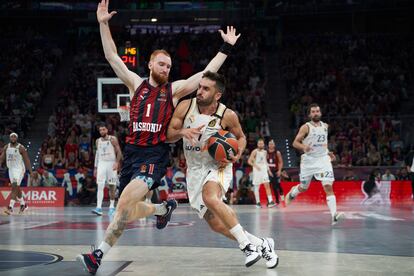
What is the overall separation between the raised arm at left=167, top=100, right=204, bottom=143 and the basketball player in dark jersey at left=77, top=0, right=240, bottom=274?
0.06 metres

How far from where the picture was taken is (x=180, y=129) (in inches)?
271

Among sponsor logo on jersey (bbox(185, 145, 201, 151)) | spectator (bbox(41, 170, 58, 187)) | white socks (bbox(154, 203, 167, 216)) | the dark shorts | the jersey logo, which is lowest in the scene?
spectator (bbox(41, 170, 58, 187))

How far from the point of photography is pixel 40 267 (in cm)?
672

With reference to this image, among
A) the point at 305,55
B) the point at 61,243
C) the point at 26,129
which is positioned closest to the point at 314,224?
the point at 61,243

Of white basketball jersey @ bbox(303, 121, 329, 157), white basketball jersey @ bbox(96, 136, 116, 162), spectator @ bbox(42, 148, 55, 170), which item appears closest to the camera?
white basketball jersey @ bbox(303, 121, 329, 157)

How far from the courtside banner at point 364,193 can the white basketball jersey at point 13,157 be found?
362 inches

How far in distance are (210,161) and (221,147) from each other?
1.23ft

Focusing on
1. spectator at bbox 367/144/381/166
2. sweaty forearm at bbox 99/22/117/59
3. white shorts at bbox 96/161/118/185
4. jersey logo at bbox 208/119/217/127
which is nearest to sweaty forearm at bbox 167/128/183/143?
Answer: jersey logo at bbox 208/119/217/127

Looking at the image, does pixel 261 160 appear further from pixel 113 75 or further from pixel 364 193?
pixel 113 75

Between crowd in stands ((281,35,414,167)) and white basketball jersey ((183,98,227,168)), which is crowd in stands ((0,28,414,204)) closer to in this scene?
crowd in stands ((281,35,414,167))

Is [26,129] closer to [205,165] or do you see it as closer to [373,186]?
[373,186]

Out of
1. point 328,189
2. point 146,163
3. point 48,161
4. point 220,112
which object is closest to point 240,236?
point 146,163

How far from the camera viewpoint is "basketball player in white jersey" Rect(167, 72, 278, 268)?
6840 mm

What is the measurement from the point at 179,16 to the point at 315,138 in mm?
24560
